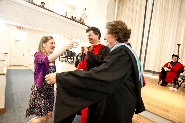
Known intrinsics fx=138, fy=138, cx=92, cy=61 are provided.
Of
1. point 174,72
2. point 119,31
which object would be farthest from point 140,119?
point 174,72

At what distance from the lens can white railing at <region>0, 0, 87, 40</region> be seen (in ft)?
17.4

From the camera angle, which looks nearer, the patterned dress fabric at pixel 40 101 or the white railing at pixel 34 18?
the patterned dress fabric at pixel 40 101

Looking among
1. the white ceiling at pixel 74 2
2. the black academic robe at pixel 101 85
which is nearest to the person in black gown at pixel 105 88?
the black academic robe at pixel 101 85

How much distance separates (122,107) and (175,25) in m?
7.12

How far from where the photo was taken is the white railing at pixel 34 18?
5303 millimetres

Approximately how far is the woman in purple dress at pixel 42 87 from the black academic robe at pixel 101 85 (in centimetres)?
55

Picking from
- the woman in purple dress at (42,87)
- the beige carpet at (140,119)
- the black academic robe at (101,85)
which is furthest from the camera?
the beige carpet at (140,119)

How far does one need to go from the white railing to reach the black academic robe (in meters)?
5.53

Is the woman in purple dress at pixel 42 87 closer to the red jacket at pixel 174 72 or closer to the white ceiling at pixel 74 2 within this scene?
the red jacket at pixel 174 72

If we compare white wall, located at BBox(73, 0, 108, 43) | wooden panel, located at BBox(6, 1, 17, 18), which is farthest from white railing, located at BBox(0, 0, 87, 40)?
white wall, located at BBox(73, 0, 108, 43)

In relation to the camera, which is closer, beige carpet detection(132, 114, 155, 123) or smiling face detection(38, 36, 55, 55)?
smiling face detection(38, 36, 55, 55)

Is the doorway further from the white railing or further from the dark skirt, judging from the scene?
the dark skirt

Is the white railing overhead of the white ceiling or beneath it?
beneath

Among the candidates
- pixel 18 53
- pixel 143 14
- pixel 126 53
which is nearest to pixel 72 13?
pixel 18 53
